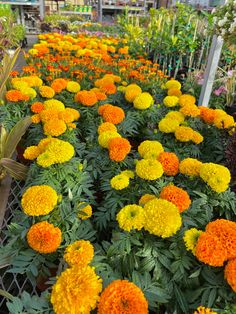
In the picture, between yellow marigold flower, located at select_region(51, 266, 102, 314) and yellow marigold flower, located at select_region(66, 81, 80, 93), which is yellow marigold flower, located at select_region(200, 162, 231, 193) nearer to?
yellow marigold flower, located at select_region(51, 266, 102, 314)

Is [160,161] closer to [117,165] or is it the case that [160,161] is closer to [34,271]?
[117,165]

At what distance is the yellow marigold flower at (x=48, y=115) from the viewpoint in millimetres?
1878

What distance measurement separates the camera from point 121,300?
0.77m

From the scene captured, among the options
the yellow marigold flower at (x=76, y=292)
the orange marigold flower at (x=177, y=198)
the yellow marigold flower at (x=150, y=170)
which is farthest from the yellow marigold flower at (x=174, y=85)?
the yellow marigold flower at (x=76, y=292)

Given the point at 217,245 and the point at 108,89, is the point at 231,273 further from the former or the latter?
the point at 108,89

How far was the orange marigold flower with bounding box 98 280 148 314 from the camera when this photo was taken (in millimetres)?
753

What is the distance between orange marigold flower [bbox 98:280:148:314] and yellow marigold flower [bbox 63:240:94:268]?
14 centimetres

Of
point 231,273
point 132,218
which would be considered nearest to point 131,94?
point 132,218

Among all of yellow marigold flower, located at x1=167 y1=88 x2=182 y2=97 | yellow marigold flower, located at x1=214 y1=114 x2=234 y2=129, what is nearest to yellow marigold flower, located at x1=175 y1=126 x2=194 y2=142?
yellow marigold flower, located at x1=214 y1=114 x2=234 y2=129

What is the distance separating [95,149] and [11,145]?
2.27 feet

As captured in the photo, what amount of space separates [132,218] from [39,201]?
375 mm

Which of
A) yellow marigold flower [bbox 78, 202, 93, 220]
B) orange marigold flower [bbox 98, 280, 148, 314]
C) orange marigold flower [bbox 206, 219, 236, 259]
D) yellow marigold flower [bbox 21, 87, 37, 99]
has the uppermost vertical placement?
orange marigold flower [bbox 206, 219, 236, 259]

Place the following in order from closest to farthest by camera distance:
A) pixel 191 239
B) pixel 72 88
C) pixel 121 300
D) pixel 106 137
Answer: pixel 121 300 → pixel 191 239 → pixel 106 137 → pixel 72 88

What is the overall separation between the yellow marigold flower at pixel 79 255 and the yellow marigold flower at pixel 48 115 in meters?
1.07
